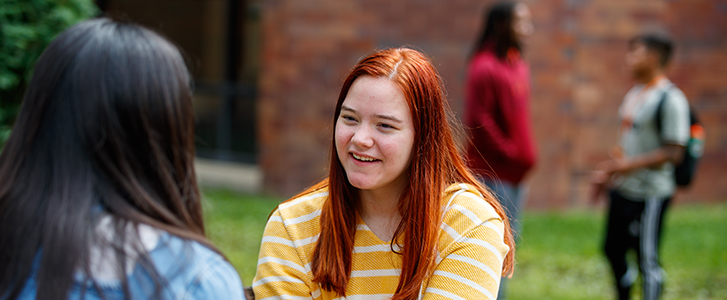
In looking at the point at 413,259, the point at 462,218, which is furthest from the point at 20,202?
the point at 462,218

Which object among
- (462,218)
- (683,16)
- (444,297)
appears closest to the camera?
(444,297)

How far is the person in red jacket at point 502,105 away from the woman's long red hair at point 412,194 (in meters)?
2.25

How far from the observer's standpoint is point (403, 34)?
7.79 m

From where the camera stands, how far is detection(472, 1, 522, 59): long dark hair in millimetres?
4336

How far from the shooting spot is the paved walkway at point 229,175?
9086 millimetres

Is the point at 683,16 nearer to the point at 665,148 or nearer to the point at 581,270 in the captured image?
the point at 581,270

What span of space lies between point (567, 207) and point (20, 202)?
7.83 m

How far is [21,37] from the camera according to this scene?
10.1 ft

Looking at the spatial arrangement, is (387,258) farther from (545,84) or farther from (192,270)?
(545,84)

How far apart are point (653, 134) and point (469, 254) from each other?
3034mm

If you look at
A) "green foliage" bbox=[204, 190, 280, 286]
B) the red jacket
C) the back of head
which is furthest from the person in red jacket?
"green foliage" bbox=[204, 190, 280, 286]

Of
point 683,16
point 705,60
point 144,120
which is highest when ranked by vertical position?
point 144,120

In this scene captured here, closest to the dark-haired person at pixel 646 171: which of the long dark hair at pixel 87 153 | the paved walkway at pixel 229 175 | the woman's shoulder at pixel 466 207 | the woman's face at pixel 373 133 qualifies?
the woman's shoulder at pixel 466 207

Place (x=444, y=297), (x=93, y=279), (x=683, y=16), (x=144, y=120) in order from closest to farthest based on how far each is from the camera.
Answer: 1. (x=93, y=279)
2. (x=144, y=120)
3. (x=444, y=297)
4. (x=683, y=16)
